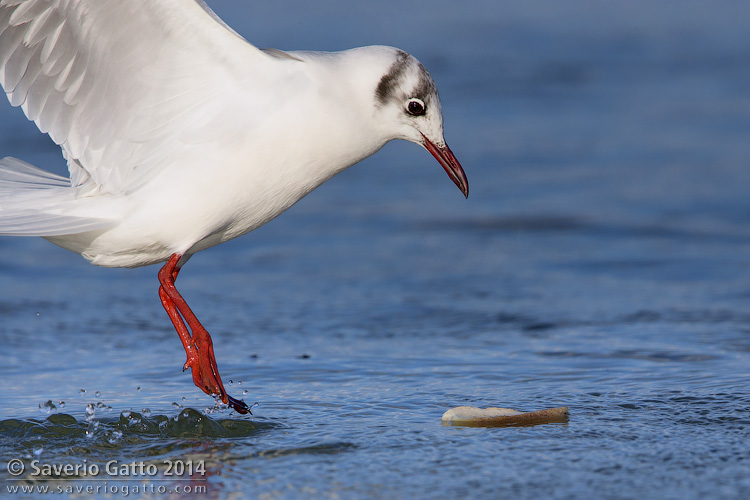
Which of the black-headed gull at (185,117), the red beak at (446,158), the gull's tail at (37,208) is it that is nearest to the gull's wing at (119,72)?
the black-headed gull at (185,117)

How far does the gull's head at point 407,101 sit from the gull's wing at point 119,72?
1.63 feet

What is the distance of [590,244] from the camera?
7715mm

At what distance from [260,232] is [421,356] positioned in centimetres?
309

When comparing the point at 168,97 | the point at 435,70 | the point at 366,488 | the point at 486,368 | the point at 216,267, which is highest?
the point at 435,70

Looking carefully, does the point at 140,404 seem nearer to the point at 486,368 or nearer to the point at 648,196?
the point at 486,368

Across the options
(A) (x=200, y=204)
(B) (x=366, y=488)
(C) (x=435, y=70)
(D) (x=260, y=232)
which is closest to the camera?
(B) (x=366, y=488)

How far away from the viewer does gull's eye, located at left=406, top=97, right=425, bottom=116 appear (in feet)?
14.6

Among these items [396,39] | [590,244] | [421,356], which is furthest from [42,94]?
[396,39]

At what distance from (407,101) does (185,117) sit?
3.03 ft

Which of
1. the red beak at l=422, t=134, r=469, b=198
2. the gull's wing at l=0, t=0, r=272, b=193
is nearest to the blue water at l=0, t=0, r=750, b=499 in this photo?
the red beak at l=422, t=134, r=469, b=198

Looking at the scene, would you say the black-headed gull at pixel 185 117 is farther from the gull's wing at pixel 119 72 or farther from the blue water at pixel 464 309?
the blue water at pixel 464 309

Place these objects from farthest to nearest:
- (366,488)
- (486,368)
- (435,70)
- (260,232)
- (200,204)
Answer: (435,70), (260,232), (486,368), (200,204), (366,488)

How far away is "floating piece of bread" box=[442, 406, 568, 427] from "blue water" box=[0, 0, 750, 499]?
0.06 meters

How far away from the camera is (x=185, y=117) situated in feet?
15.0
